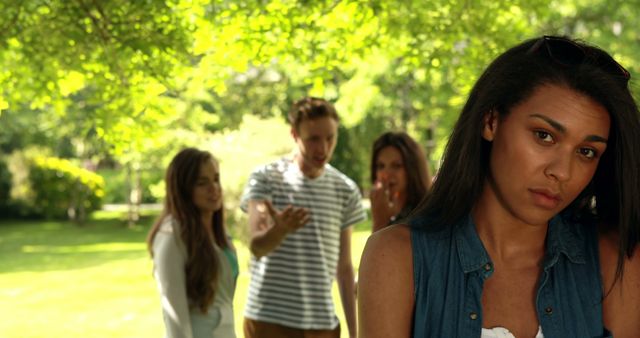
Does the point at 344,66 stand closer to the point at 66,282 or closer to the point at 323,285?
the point at 323,285

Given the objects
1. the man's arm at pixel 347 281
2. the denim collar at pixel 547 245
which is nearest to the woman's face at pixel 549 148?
the denim collar at pixel 547 245

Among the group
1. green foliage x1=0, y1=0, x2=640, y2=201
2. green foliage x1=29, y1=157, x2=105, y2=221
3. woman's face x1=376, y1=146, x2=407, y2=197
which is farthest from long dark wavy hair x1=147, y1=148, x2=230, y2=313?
green foliage x1=29, y1=157, x2=105, y2=221

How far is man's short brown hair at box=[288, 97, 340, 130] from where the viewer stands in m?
4.73

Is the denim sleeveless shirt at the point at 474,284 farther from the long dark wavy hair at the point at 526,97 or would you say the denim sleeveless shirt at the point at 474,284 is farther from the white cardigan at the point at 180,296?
the white cardigan at the point at 180,296

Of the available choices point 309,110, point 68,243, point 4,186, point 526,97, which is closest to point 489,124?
point 526,97

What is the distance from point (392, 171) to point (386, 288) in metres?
2.83

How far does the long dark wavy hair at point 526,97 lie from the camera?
1887 millimetres

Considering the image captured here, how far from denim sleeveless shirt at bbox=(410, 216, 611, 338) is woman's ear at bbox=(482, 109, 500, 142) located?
200 millimetres

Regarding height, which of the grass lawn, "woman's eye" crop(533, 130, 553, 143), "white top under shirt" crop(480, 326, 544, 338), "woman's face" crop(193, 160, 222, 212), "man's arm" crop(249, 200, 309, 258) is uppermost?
"woman's eye" crop(533, 130, 553, 143)

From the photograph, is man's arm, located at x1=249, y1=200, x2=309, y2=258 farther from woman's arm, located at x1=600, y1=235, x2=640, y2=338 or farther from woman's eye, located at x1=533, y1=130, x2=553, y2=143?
woman's eye, located at x1=533, y1=130, x2=553, y2=143

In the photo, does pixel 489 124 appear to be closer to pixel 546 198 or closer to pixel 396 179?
pixel 546 198

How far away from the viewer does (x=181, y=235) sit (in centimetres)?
413

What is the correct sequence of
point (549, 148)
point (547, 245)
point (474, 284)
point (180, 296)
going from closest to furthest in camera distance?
1. point (549, 148)
2. point (474, 284)
3. point (547, 245)
4. point (180, 296)

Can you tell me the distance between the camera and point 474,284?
1.93 metres
